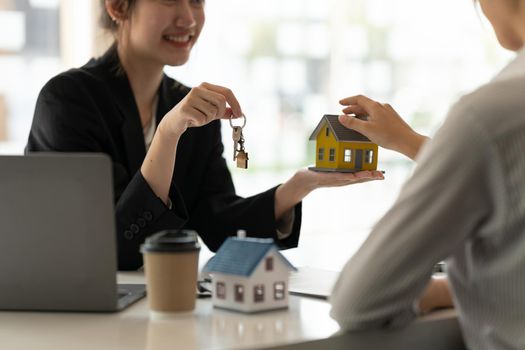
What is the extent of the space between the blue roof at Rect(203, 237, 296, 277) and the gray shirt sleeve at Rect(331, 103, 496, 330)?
18 centimetres

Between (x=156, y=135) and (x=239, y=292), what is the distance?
0.65 metres

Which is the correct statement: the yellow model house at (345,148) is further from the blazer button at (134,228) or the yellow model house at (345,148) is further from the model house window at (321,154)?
the blazer button at (134,228)

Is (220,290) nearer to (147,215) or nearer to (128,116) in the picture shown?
(147,215)

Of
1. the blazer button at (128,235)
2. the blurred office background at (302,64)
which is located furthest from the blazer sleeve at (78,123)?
the blurred office background at (302,64)

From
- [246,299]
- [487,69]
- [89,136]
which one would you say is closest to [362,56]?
[487,69]

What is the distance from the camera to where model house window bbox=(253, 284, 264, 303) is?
53.5 inches

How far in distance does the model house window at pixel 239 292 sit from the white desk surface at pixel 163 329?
24 millimetres

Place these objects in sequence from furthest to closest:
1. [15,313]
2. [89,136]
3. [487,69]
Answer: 1. [487,69]
2. [89,136]
3. [15,313]

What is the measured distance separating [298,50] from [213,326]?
3892 millimetres

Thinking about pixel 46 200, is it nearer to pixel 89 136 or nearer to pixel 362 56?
pixel 89 136

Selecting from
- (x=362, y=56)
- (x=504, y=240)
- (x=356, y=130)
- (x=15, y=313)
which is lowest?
(x=15, y=313)

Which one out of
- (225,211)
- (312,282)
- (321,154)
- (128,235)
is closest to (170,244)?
(312,282)

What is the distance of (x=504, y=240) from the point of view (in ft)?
3.84

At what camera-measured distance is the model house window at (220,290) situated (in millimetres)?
1382
